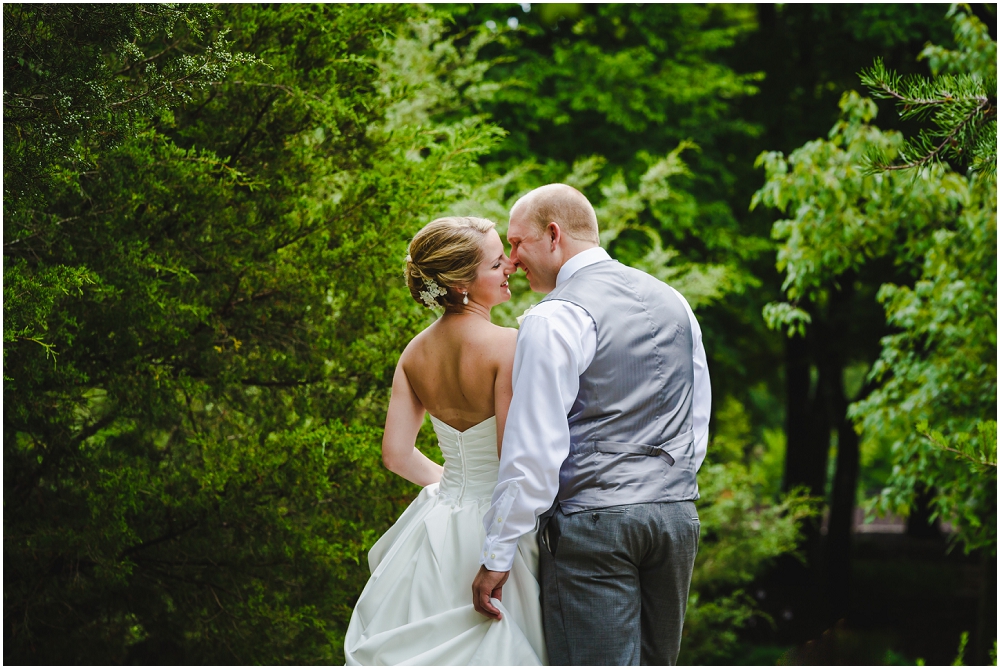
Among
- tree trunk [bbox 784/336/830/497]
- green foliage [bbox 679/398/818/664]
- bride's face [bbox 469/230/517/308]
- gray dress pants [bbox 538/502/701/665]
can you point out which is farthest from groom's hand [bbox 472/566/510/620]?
tree trunk [bbox 784/336/830/497]

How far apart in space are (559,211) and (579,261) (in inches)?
7.1

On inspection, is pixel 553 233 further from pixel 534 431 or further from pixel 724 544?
pixel 724 544

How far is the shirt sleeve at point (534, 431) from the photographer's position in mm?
2463

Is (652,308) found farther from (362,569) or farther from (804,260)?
(804,260)

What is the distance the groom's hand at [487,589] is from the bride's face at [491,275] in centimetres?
84

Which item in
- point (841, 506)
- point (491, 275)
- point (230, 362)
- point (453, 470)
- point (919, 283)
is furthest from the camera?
point (841, 506)

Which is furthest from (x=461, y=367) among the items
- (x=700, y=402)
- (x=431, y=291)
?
(x=700, y=402)

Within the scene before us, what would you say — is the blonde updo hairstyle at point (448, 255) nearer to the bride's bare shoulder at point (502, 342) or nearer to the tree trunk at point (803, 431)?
the bride's bare shoulder at point (502, 342)

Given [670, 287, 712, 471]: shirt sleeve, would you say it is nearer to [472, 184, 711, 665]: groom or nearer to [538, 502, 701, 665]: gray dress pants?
[472, 184, 711, 665]: groom

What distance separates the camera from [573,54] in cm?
1065

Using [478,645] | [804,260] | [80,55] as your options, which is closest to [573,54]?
[804,260]

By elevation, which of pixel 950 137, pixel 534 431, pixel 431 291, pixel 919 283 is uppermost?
pixel 950 137

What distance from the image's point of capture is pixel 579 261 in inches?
111

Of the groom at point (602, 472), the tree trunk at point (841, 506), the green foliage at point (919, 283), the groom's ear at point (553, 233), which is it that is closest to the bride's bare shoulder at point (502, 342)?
the groom at point (602, 472)
